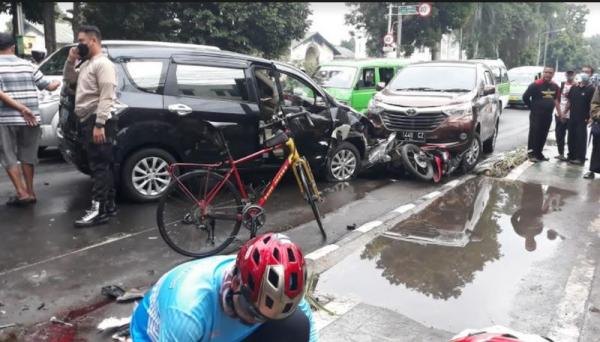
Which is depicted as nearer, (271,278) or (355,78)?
(271,278)

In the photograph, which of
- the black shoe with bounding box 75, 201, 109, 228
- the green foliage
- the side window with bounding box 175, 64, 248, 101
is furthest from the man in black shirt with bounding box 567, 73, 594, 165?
the green foliage

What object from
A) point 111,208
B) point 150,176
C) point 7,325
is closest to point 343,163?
point 150,176

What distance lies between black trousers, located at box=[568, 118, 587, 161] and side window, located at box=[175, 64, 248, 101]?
6627mm

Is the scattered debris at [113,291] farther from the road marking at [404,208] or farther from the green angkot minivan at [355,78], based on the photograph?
the green angkot minivan at [355,78]

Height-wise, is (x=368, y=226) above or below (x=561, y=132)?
below

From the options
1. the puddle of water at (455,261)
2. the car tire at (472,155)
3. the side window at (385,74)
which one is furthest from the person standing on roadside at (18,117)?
the side window at (385,74)

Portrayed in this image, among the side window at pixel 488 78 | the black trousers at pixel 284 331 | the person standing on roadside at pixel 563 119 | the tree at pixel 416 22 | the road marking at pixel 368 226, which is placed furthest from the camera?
the tree at pixel 416 22

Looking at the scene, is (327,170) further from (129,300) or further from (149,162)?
(129,300)

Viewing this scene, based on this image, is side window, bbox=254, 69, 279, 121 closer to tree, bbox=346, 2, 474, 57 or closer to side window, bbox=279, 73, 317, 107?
side window, bbox=279, 73, 317, 107

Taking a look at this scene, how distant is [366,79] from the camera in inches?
556

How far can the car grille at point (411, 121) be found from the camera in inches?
352

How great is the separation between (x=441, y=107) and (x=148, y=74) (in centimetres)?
471

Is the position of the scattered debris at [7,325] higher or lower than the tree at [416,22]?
lower

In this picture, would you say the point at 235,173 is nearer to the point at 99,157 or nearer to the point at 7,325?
A: the point at 99,157
